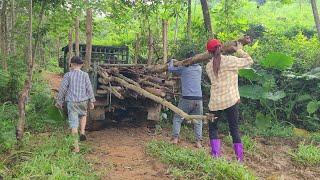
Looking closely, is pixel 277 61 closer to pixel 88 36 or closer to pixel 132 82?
pixel 132 82

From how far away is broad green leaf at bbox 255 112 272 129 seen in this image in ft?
33.7

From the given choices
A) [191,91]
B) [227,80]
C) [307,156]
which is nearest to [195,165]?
[227,80]

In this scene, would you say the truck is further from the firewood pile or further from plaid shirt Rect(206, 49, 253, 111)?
plaid shirt Rect(206, 49, 253, 111)

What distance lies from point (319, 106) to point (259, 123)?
1514 millimetres

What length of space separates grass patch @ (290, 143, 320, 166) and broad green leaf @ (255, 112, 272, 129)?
6.13 feet

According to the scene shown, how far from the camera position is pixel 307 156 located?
312 inches

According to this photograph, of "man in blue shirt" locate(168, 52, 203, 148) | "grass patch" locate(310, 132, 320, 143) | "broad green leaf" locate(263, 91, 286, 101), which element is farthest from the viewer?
"broad green leaf" locate(263, 91, 286, 101)

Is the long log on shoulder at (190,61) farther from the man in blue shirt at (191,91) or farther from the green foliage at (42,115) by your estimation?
the green foliage at (42,115)

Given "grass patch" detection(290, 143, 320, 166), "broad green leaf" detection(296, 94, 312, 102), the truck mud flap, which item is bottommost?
"grass patch" detection(290, 143, 320, 166)

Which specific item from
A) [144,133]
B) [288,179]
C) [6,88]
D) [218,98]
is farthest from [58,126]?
[288,179]

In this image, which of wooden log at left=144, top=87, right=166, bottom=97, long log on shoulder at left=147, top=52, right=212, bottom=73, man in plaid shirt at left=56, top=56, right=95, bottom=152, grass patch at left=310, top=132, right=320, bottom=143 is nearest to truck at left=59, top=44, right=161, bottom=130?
wooden log at left=144, top=87, right=166, bottom=97

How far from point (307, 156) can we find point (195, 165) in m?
2.55

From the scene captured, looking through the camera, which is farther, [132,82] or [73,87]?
[132,82]

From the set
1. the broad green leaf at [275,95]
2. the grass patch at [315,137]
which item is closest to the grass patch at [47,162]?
the broad green leaf at [275,95]
